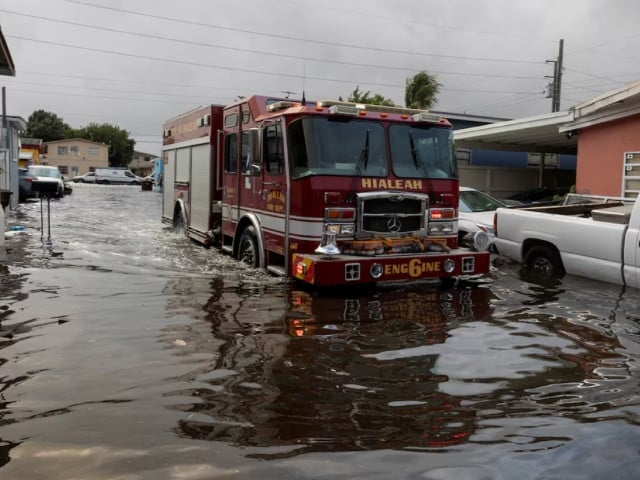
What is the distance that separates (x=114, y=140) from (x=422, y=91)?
7842 cm

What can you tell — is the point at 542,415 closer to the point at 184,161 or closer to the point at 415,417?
the point at 415,417

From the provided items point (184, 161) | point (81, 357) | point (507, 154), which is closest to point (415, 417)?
point (81, 357)

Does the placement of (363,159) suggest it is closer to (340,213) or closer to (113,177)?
(340,213)

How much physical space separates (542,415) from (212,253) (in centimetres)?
805

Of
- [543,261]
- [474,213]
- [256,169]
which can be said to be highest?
[256,169]

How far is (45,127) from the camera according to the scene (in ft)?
339

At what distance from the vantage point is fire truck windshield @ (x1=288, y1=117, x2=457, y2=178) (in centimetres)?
771

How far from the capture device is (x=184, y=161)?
1284 centimetres

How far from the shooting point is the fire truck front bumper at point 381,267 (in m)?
7.36

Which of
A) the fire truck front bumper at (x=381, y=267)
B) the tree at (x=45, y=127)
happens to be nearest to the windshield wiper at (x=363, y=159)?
the fire truck front bumper at (x=381, y=267)

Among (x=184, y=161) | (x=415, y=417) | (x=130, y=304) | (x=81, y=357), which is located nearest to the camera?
(x=415, y=417)

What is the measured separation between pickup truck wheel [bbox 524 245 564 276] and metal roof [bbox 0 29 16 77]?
32.1 ft

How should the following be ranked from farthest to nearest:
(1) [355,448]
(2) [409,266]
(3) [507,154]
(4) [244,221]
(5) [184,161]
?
(3) [507,154], (5) [184,161], (4) [244,221], (2) [409,266], (1) [355,448]

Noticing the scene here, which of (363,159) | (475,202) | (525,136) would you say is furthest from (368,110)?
(525,136)
